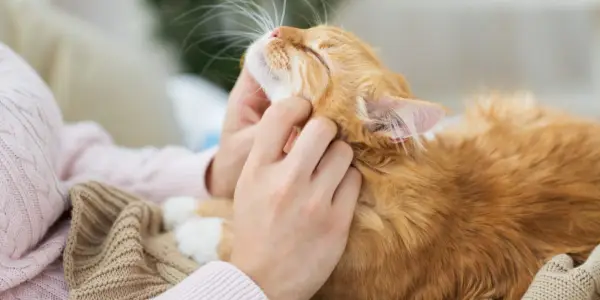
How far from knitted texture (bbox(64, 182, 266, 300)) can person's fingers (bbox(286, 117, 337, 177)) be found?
0.16 m

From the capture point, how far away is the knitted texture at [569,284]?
790mm

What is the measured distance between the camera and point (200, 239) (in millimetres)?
1058

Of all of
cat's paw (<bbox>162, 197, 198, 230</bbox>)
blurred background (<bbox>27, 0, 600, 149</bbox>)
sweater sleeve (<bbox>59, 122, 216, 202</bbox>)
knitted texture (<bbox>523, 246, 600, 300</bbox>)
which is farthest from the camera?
blurred background (<bbox>27, 0, 600, 149</bbox>)

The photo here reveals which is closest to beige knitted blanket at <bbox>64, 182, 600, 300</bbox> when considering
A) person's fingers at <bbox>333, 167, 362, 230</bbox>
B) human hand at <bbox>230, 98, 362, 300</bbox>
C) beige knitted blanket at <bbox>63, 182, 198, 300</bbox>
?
beige knitted blanket at <bbox>63, 182, 198, 300</bbox>

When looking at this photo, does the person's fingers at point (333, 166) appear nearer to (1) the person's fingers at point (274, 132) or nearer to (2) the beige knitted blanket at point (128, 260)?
(1) the person's fingers at point (274, 132)

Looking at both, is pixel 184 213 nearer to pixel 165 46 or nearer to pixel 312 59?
pixel 312 59

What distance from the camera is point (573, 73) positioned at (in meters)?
3.34

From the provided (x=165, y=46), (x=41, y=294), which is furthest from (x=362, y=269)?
(x=165, y=46)

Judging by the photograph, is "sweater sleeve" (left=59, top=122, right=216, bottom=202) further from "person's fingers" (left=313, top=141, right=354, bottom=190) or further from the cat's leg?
"person's fingers" (left=313, top=141, right=354, bottom=190)

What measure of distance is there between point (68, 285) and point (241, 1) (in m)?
0.69

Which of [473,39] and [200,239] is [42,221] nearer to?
[200,239]

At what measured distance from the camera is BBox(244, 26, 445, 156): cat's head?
96cm

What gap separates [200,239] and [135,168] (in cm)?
34

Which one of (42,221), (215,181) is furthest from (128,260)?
(215,181)
